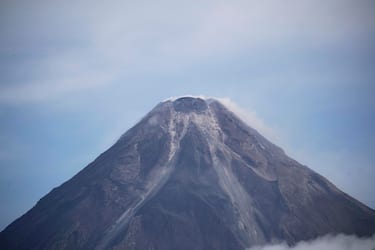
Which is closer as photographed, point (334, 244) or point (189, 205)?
point (334, 244)

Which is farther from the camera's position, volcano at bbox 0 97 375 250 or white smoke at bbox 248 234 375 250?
volcano at bbox 0 97 375 250

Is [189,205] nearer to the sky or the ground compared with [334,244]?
nearer to the sky

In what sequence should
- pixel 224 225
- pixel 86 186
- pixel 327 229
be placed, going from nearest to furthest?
1. pixel 224 225
2. pixel 327 229
3. pixel 86 186

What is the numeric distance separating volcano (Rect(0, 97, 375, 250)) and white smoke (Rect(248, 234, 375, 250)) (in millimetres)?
2309

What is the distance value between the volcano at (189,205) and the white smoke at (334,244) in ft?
7.58

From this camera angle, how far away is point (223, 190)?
570ft

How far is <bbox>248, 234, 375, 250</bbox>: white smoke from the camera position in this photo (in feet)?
531

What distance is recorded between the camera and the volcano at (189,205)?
16262 cm

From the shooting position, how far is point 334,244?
167m

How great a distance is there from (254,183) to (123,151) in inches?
1943

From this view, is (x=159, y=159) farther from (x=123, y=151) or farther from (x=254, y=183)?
(x=254, y=183)

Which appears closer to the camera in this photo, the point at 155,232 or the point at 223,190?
the point at 155,232

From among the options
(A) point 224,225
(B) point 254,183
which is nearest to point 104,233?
(A) point 224,225

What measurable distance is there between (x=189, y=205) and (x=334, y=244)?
151 ft
